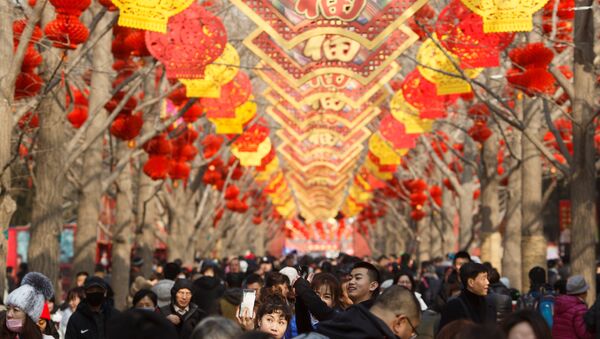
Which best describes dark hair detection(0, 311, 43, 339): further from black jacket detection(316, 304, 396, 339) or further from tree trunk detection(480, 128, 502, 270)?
tree trunk detection(480, 128, 502, 270)

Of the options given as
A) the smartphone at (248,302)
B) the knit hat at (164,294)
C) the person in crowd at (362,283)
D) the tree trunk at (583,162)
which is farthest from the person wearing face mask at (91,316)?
the tree trunk at (583,162)

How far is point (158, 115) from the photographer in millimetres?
23125

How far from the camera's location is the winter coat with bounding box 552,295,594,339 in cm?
1144

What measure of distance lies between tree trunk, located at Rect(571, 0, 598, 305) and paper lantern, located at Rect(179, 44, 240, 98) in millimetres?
5065

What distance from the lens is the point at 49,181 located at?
18.0m

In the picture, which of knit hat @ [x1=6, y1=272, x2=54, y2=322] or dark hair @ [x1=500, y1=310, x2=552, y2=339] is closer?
dark hair @ [x1=500, y1=310, x2=552, y2=339]

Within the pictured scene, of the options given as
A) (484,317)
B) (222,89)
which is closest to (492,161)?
(222,89)

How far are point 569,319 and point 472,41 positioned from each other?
6415mm

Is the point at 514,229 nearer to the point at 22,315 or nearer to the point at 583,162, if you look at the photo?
the point at 583,162

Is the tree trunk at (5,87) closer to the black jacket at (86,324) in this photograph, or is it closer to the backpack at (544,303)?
the black jacket at (86,324)

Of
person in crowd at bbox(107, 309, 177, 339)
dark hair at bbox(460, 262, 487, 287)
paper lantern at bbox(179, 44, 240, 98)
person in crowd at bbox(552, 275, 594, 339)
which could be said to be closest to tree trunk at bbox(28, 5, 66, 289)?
paper lantern at bbox(179, 44, 240, 98)

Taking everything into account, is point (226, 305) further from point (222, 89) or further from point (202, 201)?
point (202, 201)

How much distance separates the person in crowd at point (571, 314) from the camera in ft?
37.5

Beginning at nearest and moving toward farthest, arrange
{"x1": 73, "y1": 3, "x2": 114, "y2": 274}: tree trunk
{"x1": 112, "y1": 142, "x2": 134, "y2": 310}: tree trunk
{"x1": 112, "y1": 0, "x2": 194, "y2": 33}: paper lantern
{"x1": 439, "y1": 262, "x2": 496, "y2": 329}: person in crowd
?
{"x1": 439, "y1": 262, "x2": 496, "y2": 329}: person in crowd, {"x1": 112, "y1": 0, "x2": 194, "y2": 33}: paper lantern, {"x1": 73, "y1": 3, "x2": 114, "y2": 274}: tree trunk, {"x1": 112, "y1": 142, "x2": 134, "y2": 310}: tree trunk
